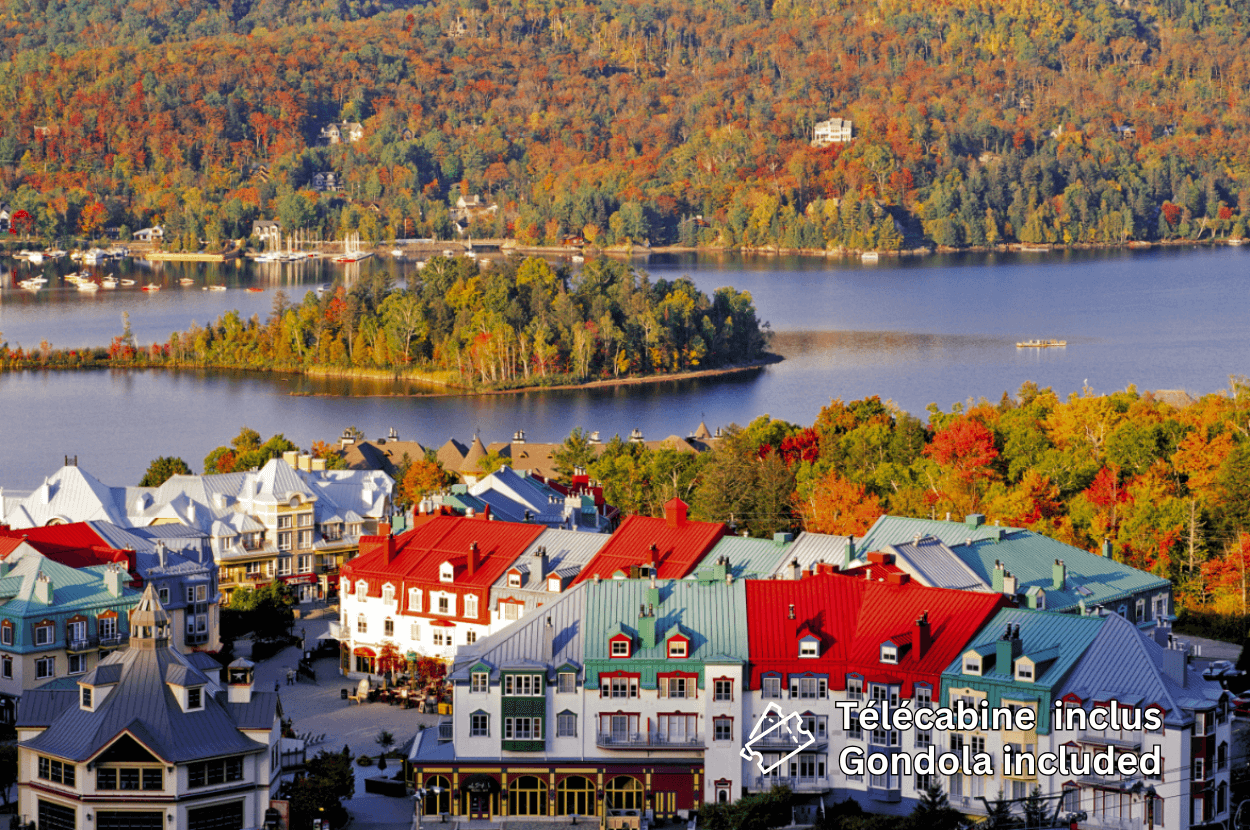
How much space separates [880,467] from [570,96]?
134874mm

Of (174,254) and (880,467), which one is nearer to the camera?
(880,467)

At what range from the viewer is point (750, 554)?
23.4 metres

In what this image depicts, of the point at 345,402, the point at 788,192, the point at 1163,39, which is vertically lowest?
the point at 345,402

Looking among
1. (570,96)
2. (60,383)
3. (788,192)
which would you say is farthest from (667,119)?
(60,383)

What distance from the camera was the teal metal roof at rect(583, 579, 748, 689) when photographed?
1867 cm

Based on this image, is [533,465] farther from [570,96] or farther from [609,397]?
[570,96]

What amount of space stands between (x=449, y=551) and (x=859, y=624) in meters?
7.09

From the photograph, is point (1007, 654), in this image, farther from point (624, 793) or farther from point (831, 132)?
point (831, 132)

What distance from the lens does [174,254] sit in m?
125

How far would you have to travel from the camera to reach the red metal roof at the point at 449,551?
24281mm

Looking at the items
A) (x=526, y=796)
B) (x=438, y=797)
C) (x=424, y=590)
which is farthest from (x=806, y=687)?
(x=424, y=590)

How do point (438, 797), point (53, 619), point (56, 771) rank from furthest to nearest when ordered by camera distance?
1. point (53, 619)
2. point (438, 797)
3. point (56, 771)

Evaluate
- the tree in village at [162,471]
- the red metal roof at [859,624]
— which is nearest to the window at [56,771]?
the red metal roof at [859,624]

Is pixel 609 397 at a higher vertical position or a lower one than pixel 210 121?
lower
